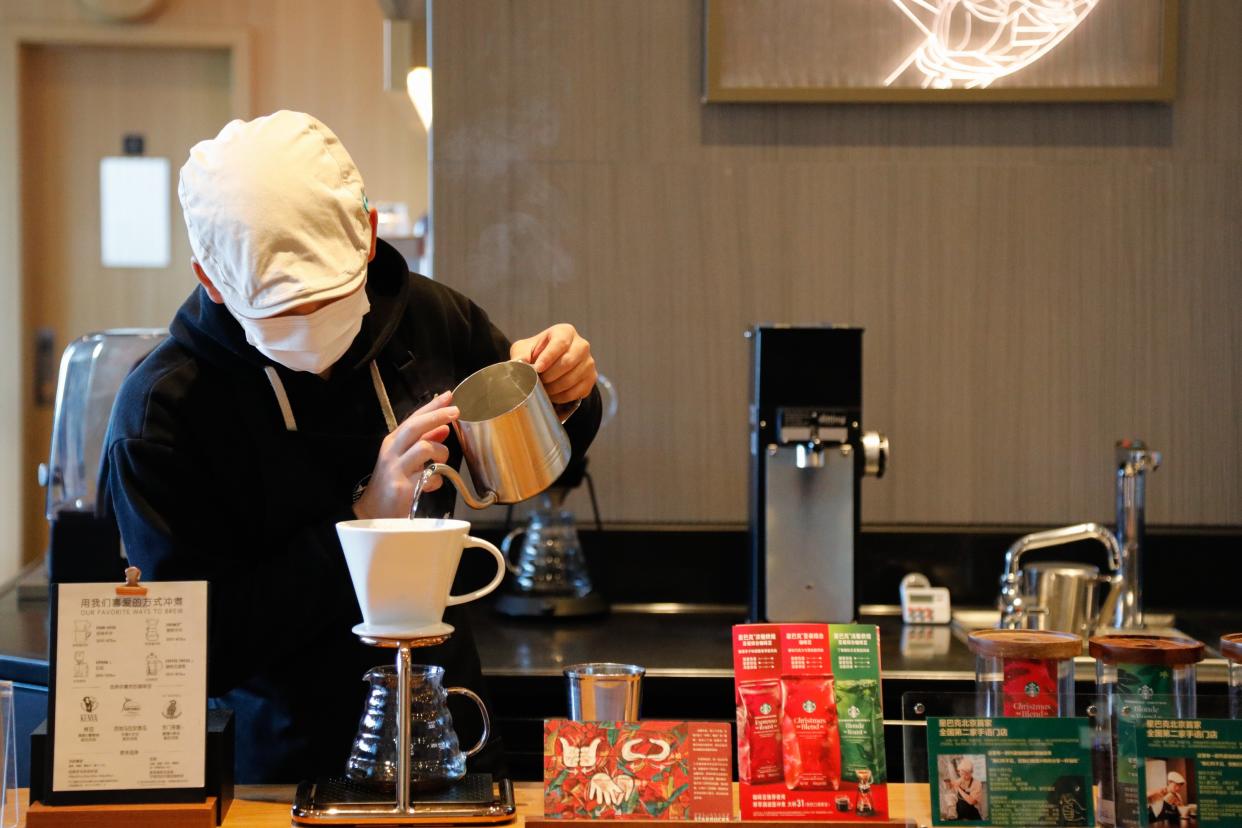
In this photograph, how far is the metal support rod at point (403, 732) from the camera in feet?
3.86

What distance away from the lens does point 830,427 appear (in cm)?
221

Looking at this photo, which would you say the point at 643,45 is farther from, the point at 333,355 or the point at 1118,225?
the point at 333,355

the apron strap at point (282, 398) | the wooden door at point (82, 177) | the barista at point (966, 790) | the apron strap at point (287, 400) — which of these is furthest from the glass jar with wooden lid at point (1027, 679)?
the wooden door at point (82, 177)

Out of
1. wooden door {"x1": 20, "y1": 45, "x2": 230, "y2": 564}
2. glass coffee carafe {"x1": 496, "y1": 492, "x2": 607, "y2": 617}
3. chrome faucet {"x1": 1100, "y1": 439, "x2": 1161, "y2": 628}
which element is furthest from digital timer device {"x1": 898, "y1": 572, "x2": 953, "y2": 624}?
wooden door {"x1": 20, "y1": 45, "x2": 230, "y2": 564}

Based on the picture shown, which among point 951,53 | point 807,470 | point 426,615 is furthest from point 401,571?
point 951,53

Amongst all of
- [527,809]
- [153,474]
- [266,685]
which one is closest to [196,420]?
[153,474]

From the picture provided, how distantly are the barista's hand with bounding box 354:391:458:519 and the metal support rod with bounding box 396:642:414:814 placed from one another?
18 centimetres

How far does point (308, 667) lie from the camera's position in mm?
1551

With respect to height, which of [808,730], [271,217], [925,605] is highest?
[271,217]

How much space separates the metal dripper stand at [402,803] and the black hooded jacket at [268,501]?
0.60 feet

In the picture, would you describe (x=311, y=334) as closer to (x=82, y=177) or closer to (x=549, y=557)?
(x=549, y=557)

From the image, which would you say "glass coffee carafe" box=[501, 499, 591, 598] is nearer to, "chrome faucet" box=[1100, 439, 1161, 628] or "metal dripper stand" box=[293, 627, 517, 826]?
"chrome faucet" box=[1100, 439, 1161, 628]

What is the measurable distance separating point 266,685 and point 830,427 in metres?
1.06

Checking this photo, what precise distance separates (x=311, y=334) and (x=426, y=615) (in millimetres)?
375
